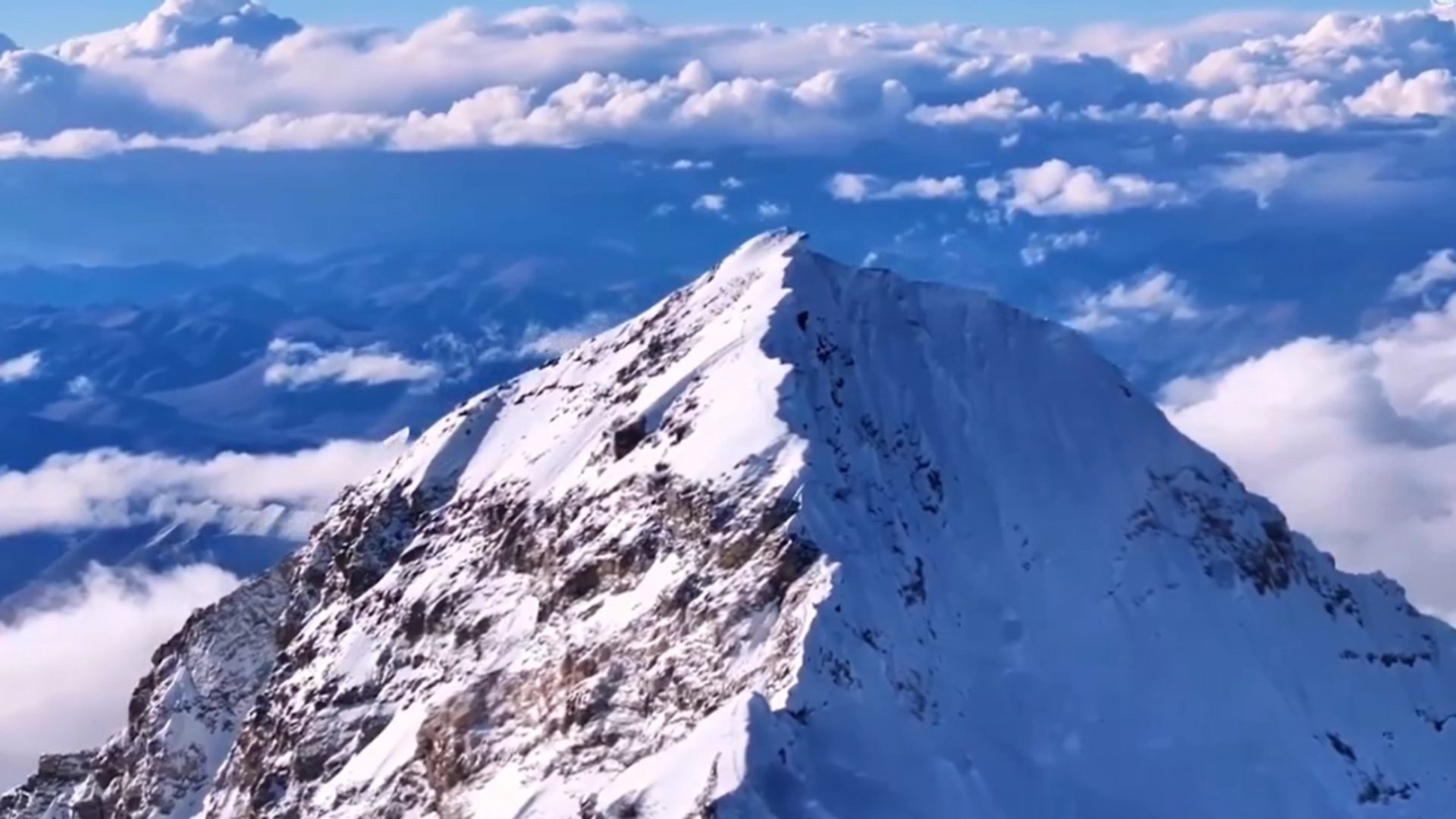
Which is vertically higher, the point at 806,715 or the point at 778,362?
the point at 778,362

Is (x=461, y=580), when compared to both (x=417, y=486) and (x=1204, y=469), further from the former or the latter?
(x=1204, y=469)

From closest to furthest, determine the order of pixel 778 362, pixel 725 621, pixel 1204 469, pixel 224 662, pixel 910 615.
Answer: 1. pixel 725 621
2. pixel 910 615
3. pixel 778 362
4. pixel 1204 469
5. pixel 224 662

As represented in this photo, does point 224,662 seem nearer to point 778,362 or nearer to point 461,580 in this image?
point 461,580

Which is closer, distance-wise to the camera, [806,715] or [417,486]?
[806,715]

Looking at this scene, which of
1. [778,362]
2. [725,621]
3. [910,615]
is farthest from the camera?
[778,362]

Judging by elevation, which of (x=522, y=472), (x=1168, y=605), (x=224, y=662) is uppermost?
(x=522, y=472)

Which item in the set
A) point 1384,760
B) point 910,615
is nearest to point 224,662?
point 910,615

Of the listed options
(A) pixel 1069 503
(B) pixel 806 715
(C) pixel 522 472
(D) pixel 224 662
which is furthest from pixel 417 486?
(B) pixel 806 715
